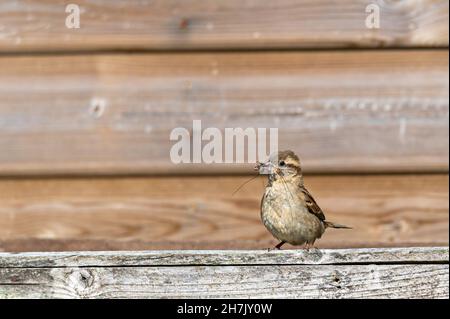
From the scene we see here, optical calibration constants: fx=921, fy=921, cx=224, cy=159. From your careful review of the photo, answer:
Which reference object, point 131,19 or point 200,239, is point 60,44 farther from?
point 200,239

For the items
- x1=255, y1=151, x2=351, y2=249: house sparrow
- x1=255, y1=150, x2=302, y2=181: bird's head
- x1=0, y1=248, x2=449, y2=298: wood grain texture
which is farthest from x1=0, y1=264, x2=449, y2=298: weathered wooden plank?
x1=255, y1=150, x2=302, y2=181: bird's head

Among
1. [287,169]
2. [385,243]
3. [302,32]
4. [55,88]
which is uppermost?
[302,32]

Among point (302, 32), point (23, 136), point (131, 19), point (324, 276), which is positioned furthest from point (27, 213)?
point (324, 276)

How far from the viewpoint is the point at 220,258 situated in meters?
2.15

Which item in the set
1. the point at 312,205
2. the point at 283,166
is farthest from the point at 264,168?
the point at 312,205

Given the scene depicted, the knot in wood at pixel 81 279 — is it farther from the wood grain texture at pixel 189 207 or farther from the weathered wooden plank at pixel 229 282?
the wood grain texture at pixel 189 207

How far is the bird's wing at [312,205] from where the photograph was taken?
3.39 metres

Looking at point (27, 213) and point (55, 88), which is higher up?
point (55, 88)

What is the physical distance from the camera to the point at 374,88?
3.62m

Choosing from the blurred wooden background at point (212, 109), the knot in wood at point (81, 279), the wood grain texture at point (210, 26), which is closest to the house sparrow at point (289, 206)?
the blurred wooden background at point (212, 109)

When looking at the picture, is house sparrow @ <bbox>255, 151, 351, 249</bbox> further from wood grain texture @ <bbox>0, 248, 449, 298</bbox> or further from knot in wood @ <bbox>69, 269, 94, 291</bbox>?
knot in wood @ <bbox>69, 269, 94, 291</bbox>

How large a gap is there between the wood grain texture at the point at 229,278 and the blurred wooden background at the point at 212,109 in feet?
4.54

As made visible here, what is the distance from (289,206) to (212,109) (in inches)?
19.9

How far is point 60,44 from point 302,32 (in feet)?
3.12
